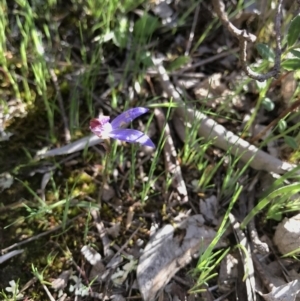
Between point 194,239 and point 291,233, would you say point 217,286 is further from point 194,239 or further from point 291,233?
point 291,233

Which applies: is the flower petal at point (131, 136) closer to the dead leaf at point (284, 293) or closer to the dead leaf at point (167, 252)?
the dead leaf at point (167, 252)

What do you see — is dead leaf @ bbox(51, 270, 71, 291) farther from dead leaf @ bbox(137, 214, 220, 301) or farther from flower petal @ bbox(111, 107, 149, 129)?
flower petal @ bbox(111, 107, 149, 129)

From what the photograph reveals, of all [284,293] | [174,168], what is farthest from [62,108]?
[284,293]

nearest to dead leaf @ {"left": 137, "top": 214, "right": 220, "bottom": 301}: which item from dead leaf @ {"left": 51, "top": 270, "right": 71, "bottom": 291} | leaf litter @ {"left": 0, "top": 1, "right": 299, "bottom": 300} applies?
leaf litter @ {"left": 0, "top": 1, "right": 299, "bottom": 300}

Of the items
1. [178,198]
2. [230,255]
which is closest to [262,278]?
[230,255]

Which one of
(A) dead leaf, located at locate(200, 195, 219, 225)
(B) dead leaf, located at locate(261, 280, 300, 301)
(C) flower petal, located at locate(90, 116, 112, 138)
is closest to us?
(C) flower petal, located at locate(90, 116, 112, 138)

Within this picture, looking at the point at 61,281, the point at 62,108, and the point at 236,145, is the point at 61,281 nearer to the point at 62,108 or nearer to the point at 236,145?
the point at 62,108

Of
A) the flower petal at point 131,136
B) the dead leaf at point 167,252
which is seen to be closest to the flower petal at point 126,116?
the flower petal at point 131,136
